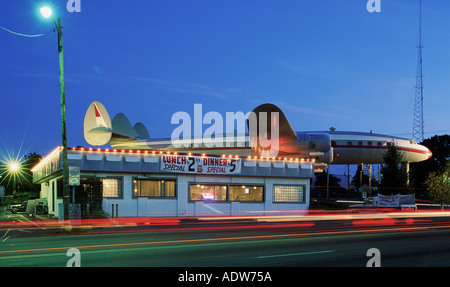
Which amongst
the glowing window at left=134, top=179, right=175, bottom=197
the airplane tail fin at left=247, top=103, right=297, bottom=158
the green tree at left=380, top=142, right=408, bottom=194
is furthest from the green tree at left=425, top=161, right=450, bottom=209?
the glowing window at left=134, top=179, right=175, bottom=197

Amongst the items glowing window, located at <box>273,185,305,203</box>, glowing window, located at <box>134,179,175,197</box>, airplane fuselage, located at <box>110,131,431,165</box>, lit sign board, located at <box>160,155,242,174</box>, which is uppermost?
airplane fuselage, located at <box>110,131,431,165</box>

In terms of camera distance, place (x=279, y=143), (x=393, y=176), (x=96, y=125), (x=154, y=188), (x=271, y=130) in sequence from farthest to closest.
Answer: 1. (x=393, y=176)
2. (x=279, y=143)
3. (x=271, y=130)
4. (x=96, y=125)
5. (x=154, y=188)

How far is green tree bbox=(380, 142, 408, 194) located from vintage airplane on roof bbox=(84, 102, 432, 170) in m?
4.45

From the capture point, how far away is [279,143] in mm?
44250

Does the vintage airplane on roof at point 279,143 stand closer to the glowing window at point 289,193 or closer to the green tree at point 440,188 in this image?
the glowing window at point 289,193

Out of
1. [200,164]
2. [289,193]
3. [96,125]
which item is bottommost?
[289,193]

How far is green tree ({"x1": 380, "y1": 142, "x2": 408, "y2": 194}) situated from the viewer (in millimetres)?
46281

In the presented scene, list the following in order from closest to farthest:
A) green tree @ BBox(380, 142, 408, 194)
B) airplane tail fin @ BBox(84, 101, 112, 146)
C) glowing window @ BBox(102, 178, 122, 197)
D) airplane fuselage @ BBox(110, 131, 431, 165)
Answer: glowing window @ BBox(102, 178, 122, 197) → airplane tail fin @ BBox(84, 101, 112, 146) → green tree @ BBox(380, 142, 408, 194) → airplane fuselage @ BBox(110, 131, 431, 165)

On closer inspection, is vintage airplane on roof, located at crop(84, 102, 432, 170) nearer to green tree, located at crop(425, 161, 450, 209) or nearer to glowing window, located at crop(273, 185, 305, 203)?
glowing window, located at crop(273, 185, 305, 203)

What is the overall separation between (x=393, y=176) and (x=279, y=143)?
42.9ft

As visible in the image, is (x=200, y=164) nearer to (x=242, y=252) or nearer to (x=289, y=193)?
(x=289, y=193)

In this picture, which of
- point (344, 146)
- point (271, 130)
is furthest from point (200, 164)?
point (344, 146)

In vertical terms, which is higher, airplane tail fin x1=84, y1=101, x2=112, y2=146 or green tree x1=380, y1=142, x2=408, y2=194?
airplane tail fin x1=84, y1=101, x2=112, y2=146
